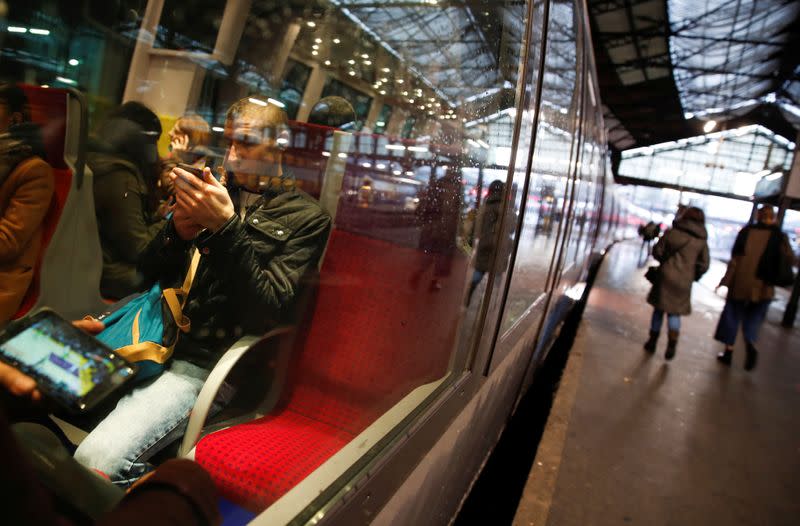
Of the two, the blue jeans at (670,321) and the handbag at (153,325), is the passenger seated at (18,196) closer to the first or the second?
the handbag at (153,325)

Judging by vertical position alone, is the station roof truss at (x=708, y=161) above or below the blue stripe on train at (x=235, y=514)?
above

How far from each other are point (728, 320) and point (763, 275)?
643 millimetres

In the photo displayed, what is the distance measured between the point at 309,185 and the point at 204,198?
577mm

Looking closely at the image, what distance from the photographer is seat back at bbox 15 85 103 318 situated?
58.7 inches

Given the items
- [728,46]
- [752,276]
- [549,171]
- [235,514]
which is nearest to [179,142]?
[235,514]

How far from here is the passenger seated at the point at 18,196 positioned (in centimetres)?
109

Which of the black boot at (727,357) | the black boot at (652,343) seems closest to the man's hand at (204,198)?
the black boot at (652,343)

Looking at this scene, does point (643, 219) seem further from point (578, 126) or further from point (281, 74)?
point (281, 74)

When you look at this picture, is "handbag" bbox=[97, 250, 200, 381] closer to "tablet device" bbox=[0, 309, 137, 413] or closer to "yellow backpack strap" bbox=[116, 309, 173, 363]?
"yellow backpack strap" bbox=[116, 309, 173, 363]

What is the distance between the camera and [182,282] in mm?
1479

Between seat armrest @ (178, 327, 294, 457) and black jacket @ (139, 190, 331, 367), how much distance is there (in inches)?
1.4

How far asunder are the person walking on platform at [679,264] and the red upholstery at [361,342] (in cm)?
490

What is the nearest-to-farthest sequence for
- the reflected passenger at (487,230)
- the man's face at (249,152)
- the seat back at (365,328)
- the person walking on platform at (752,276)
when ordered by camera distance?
the man's face at (249,152) → the reflected passenger at (487,230) → the seat back at (365,328) → the person walking on platform at (752,276)

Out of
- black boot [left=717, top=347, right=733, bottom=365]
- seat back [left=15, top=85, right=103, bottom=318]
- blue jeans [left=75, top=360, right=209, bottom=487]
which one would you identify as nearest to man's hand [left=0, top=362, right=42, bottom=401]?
blue jeans [left=75, top=360, right=209, bottom=487]
